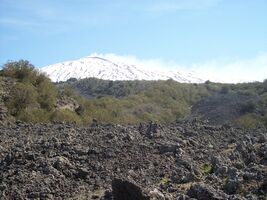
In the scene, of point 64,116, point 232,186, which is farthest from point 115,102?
point 232,186

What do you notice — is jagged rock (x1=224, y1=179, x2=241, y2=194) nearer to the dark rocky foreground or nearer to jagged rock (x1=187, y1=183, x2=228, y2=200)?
the dark rocky foreground

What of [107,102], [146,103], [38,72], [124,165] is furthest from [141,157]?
[146,103]

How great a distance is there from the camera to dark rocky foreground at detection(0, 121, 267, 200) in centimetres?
1045

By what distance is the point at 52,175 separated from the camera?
13.3m

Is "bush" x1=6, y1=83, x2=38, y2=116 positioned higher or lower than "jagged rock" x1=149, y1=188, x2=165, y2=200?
higher

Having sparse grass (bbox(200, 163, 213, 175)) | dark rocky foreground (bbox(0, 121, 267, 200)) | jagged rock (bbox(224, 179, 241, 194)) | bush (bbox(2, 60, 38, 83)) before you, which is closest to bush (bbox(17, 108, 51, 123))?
bush (bbox(2, 60, 38, 83))

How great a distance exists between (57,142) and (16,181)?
3081mm

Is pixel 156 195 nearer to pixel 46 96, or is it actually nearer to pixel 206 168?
pixel 206 168

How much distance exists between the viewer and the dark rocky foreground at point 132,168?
34.3ft

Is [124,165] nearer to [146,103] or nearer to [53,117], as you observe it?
[53,117]

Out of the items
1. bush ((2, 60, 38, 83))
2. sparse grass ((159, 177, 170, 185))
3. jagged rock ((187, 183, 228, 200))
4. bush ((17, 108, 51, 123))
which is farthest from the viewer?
bush ((2, 60, 38, 83))

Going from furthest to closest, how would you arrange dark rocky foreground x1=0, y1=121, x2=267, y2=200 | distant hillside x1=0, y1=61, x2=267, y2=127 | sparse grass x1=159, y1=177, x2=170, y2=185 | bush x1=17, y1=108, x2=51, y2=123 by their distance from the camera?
distant hillside x1=0, y1=61, x2=267, y2=127
bush x1=17, y1=108, x2=51, y2=123
sparse grass x1=159, y1=177, x2=170, y2=185
dark rocky foreground x1=0, y1=121, x2=267, y2=200

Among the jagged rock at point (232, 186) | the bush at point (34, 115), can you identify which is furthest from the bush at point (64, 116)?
the jagged rock at point (232, 186)

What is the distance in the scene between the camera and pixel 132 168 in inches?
557
